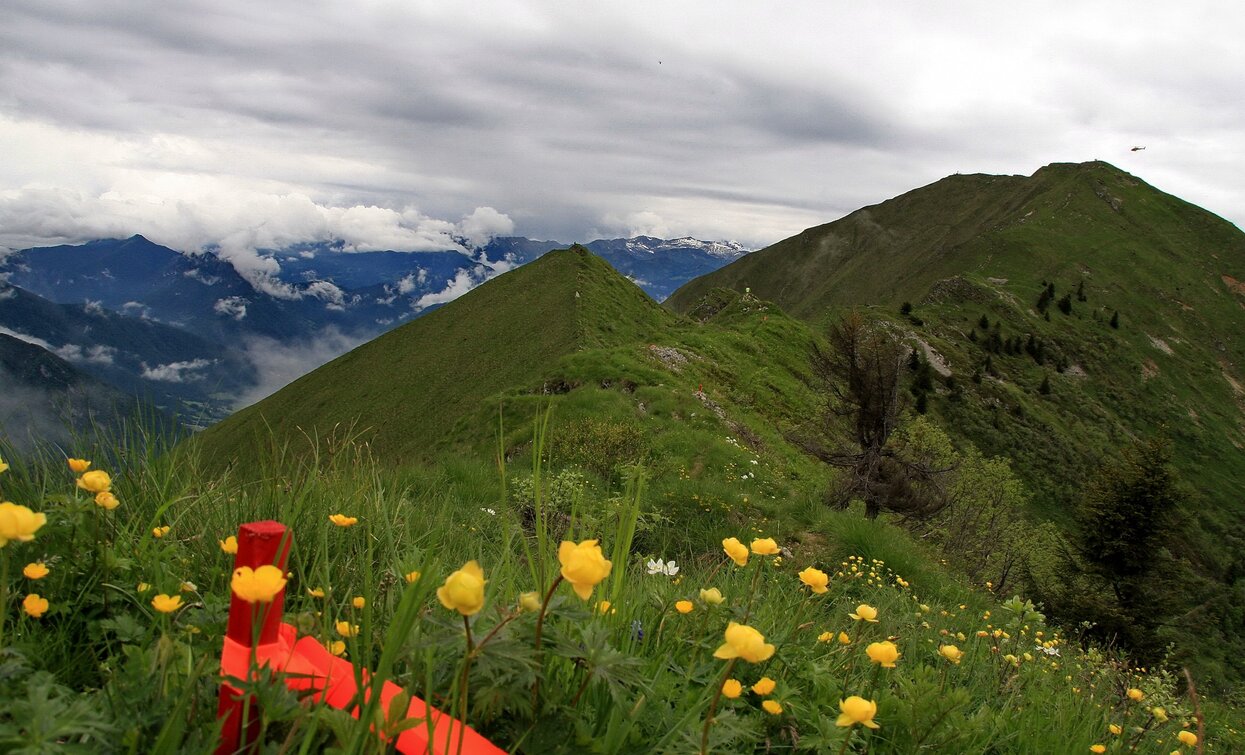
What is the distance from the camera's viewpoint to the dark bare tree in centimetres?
1099

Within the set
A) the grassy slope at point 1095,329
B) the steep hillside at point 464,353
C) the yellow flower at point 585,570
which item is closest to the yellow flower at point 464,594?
the yellow flower at point 585,570

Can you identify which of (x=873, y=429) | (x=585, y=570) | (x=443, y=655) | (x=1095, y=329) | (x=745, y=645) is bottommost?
(x=873, y=429)

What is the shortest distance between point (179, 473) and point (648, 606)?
109 inches

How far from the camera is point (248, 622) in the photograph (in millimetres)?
1299

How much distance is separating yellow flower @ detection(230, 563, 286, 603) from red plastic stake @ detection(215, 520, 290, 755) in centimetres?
9

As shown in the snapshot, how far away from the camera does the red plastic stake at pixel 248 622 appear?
3.89 feet

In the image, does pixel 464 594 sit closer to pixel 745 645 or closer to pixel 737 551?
pixel 745 645

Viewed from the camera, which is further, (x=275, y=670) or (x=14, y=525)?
(x=275, y=670)

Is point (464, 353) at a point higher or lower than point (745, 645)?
lower

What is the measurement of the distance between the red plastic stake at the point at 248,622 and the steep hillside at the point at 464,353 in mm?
31557

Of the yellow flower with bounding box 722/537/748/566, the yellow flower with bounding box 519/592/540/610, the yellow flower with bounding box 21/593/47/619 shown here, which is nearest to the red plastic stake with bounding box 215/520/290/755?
the yellow flower with bounding box 519/592/540/610

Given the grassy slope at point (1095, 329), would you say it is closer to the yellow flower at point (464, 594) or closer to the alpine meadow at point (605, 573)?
the alpine meadow at point (605, 573)

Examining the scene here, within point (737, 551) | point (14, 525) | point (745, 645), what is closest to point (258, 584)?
point (14, 525)

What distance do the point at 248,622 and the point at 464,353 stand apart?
4630 cm
